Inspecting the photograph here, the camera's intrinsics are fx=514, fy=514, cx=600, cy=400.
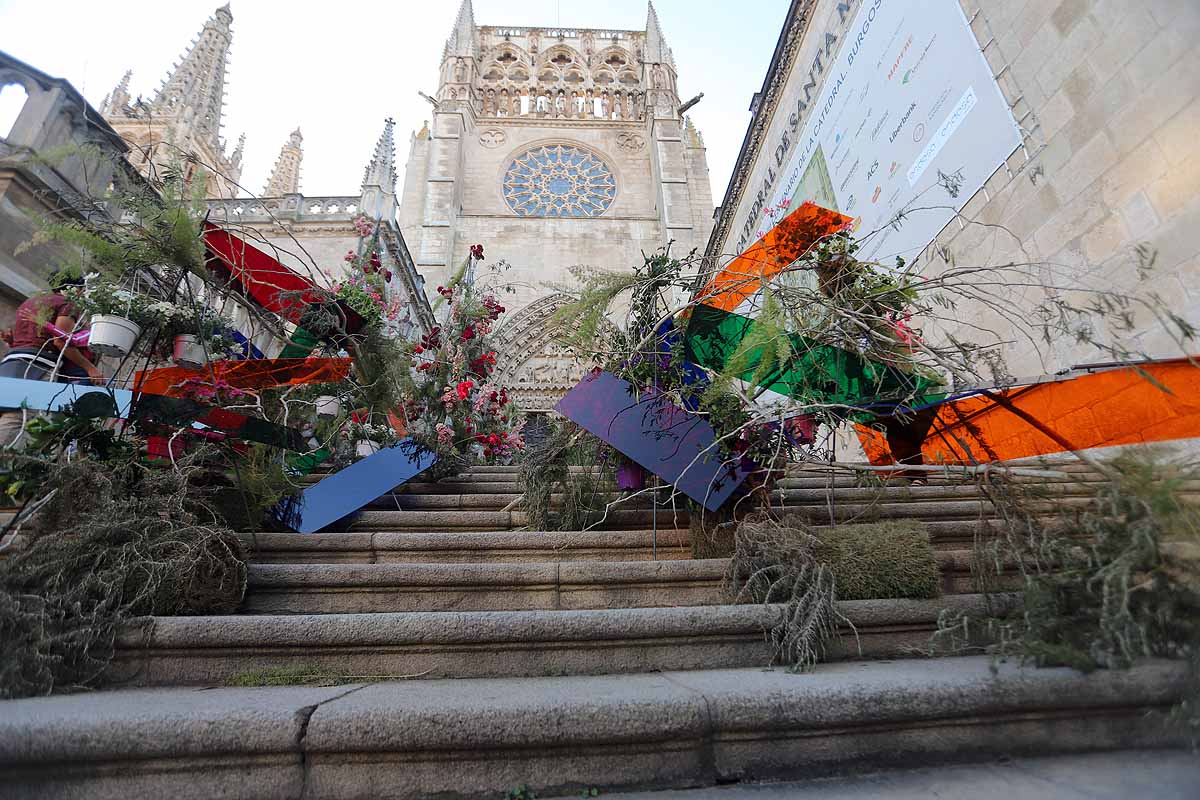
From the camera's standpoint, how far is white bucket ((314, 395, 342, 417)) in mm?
4619

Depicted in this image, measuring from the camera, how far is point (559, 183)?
2117 cm

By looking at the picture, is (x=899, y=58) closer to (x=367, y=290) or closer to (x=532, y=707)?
(x=367, y=290)

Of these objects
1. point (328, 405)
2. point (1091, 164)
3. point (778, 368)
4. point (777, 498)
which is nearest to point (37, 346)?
point (328, 405)

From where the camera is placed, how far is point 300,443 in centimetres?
342

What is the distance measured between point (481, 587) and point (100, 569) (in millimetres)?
1505

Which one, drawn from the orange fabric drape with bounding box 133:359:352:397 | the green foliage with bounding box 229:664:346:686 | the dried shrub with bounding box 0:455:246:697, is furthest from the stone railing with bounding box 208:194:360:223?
the green foliage with bounding box 229:664:346:686

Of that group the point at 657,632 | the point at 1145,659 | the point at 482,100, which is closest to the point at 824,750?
the point at 657,632

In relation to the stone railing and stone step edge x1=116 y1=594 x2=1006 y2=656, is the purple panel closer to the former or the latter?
stone step edge x1=116 y1=594 x2=1006 y2=656

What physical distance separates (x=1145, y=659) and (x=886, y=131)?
678cm

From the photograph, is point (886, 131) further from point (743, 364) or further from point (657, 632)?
point (657, 632)

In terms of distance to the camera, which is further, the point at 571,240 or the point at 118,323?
the point at 571,240

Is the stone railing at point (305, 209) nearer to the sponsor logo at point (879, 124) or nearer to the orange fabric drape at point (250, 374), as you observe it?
the orange fabric drape at point (250, 374)

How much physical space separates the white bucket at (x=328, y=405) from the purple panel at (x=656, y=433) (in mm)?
2570

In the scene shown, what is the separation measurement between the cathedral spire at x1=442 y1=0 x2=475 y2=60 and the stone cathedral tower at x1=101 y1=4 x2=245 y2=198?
1102cm
